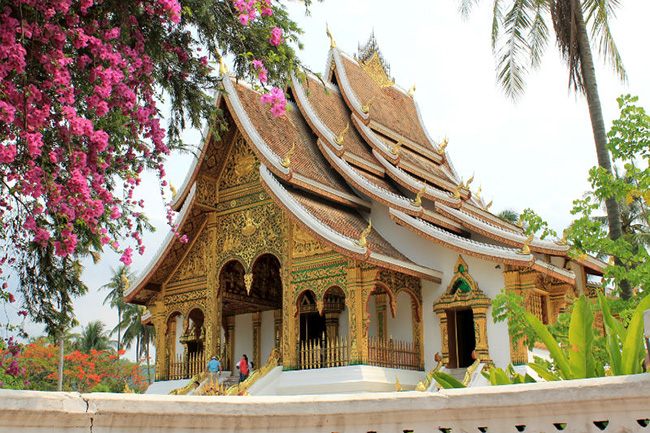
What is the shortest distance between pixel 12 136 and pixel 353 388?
7.31 meters

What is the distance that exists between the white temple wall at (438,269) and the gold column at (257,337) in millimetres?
3494

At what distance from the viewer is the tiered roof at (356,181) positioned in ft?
40.0

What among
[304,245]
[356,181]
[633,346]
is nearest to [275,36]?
[633,346]

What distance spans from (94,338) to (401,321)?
34759 mm

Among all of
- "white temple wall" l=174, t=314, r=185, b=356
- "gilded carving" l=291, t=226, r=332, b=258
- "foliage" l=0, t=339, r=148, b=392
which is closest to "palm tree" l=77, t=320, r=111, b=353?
"foliage" l=0, t=339, r=148, b=392

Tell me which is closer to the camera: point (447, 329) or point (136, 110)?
point (136, 110)

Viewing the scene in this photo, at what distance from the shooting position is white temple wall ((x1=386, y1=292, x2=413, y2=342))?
13203 mm

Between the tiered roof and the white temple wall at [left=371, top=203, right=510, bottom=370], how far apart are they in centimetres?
27

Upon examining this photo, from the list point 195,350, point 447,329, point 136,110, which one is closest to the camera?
point 136,110

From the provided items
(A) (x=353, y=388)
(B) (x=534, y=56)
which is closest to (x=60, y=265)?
(A) (x=353, y=388)

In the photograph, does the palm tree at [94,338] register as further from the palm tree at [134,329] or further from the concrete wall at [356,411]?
the concrete wall at [356,411]

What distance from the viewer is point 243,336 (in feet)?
52.7

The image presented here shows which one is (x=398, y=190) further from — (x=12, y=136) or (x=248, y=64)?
(x=12, y=136)

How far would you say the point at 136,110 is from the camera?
20.7ft
